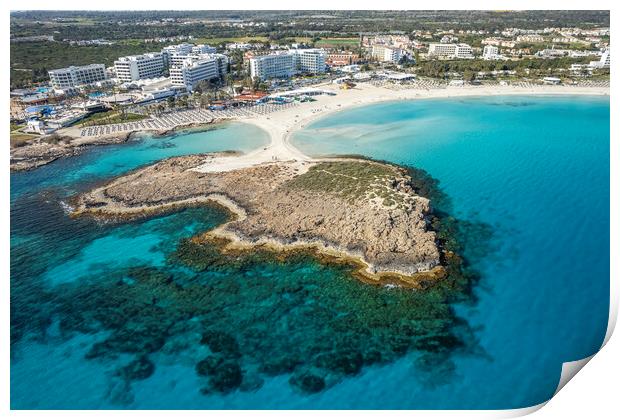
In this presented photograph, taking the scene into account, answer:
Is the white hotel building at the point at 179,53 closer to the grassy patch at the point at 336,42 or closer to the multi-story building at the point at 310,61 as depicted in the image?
the multi-story building at the point at 310,61

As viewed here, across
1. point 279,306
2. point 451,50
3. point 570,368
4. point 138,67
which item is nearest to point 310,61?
point 138,67

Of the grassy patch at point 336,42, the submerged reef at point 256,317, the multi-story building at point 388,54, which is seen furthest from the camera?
the grassy patch at point 336,42

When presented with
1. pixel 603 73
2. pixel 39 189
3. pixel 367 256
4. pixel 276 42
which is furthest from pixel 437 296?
pixel 276 42

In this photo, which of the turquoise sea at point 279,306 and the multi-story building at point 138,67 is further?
the multi-story building at point 138,67

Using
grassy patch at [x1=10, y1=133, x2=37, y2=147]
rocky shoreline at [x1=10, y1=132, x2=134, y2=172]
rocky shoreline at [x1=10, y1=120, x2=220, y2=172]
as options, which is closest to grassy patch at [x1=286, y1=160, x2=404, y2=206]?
rocky shoreline at [x1=10, y1=120, x2=220, y2=172]

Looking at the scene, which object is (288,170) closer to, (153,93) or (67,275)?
(67,275)

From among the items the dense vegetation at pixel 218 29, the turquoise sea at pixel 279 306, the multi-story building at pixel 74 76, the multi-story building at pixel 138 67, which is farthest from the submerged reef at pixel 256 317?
the dense vegetation at pixel 218 29

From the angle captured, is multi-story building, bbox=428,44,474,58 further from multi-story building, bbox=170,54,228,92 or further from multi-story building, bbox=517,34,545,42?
multi-story building, bbox=170,54,228,92

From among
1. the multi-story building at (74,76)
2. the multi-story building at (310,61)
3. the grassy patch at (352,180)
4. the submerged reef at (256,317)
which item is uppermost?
the multi-story building at (310,61)
